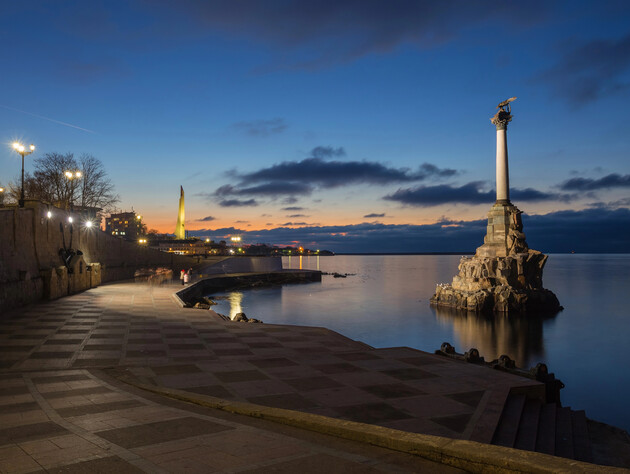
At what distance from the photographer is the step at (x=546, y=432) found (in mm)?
7969

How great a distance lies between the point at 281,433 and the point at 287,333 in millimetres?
9080

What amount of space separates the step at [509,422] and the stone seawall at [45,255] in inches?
713

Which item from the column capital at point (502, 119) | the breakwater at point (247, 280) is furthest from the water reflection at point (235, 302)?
the column capital at point (502, 119)

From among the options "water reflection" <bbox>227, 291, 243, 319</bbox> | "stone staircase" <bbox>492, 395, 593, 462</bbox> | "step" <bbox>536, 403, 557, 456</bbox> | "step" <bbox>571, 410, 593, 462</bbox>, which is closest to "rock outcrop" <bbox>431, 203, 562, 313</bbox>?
"water reflection" <bbox>227, 291, 243, 319</bbox>

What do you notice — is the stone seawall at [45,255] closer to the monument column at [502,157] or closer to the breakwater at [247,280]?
the breakwater at [247,280]

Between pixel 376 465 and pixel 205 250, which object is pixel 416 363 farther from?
pixel 205 250

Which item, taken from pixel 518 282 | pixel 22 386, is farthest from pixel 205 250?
pixel 22 386

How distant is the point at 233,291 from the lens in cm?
6028

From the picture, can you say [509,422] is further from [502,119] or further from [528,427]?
[502,119]

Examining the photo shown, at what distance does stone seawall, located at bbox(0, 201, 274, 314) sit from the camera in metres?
18.6

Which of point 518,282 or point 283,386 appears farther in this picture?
point 518,282

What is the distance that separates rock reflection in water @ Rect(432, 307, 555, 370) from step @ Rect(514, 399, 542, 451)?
62.8 feet

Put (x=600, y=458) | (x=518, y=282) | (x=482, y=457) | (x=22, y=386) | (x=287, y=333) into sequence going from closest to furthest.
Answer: (x=482, y=457)
(x=22, y=386)
(x=600, y=458)
(x=287, y=333)
(x=518, y=282)

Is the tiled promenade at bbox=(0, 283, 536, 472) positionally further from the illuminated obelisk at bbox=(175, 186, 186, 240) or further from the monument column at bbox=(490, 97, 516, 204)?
the illuminated obelisk at bbox=(175, 186, 186, 240)
